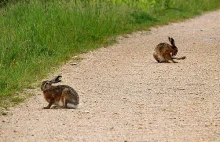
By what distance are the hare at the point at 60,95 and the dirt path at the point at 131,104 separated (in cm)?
17

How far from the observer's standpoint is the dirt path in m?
8.88

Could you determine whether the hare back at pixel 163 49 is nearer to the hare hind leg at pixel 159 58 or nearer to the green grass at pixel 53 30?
the hare hind leg at pixel 159 58

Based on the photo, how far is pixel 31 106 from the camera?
35.1 feet

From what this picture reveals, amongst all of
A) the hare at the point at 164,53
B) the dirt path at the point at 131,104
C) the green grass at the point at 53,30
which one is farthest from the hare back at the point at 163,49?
the green grass at the point at 53,30

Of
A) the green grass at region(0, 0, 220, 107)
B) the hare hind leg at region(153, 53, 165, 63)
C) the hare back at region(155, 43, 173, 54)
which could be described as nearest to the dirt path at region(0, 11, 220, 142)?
the hare hind leg at region(153, 53, 165, 63)

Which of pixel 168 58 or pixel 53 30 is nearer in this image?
pixel 168 58

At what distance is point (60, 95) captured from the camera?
1052 cm

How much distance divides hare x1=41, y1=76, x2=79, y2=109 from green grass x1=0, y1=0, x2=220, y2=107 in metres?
0.59

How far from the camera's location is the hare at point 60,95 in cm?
1039

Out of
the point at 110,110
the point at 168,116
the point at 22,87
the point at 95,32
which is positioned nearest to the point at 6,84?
the point at 22,87

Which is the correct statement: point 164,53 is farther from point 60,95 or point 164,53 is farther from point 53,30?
point 60,95

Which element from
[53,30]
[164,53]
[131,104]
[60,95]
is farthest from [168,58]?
[60,95]

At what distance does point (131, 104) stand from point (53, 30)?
6311mm

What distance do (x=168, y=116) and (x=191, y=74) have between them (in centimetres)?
397
